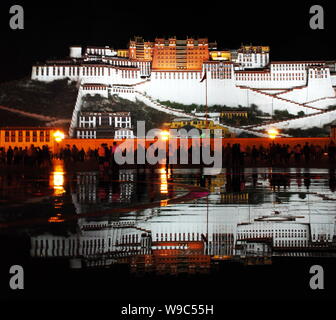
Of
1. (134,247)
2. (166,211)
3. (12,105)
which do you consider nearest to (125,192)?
(166,211)

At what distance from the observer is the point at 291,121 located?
225 feet

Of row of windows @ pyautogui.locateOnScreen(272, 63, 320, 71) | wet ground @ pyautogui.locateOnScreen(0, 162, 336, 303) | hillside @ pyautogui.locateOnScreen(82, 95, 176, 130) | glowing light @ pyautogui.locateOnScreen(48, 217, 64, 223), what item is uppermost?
row of windows @ pyautogui.locateOnScreen(272, 63, 320, 71)

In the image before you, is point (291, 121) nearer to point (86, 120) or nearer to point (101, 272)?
point (86, 120)

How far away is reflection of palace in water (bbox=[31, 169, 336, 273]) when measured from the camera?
3.69 m

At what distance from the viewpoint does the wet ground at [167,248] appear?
9.86 feet

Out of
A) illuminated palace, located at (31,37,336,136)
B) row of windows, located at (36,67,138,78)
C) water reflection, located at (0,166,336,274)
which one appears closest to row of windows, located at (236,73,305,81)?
illuminated palace, located at (31,37,336,136)

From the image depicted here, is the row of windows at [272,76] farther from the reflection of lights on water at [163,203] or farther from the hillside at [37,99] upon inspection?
the reflection of lights on water at [163,203]

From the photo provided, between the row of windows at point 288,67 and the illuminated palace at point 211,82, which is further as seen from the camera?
the row of windows at point 288,67

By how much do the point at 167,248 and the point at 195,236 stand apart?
1.82 feet

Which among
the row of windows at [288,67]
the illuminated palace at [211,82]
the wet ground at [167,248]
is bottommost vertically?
the wet ground at [167,248]

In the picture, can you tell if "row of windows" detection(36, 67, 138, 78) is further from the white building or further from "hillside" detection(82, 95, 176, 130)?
"hillside" detection(82, 95, 176, 130)

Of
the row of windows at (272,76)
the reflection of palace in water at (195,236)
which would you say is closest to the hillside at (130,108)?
the row of windows at (272,76)

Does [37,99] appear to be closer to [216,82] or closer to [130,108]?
[130,108]

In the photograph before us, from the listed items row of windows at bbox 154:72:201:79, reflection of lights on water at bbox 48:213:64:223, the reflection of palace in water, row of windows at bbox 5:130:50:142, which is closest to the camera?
the reflection of palace in water
